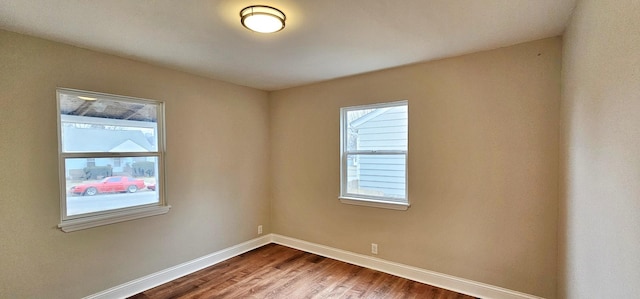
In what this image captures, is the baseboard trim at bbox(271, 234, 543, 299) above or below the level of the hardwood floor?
above

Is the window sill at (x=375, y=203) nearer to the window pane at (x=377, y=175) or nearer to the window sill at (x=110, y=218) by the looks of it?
the window pane at (x=377, y=175)

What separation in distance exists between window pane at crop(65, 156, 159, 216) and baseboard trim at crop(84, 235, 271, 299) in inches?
31.4

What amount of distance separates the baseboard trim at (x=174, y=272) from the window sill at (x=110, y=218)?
2.14 feet

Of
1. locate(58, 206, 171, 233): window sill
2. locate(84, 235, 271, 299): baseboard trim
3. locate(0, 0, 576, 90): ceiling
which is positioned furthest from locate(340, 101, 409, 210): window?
locate(58, 206, 171, 233): window sill

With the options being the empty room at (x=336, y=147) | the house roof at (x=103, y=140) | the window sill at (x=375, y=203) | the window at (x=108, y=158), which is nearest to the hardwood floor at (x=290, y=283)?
the empty room at (x=336, y=147)

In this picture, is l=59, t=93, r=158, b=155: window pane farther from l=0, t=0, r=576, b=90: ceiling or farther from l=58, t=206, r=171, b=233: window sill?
l=58, t=206, r=171, b=233: window sill

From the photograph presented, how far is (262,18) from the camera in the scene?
6.20 feet

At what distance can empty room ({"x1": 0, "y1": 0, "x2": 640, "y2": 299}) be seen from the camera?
1759 millimetres

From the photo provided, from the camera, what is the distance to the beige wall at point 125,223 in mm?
2186

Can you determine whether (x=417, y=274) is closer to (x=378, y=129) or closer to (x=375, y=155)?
(x=375, y=155)

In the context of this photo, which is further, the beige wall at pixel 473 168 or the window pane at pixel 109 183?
the window pane at pixel 109 183

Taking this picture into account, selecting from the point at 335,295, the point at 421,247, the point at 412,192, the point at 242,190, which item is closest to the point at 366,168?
the point at 412,192

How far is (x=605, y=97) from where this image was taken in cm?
129

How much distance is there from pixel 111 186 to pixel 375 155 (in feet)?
9.42
